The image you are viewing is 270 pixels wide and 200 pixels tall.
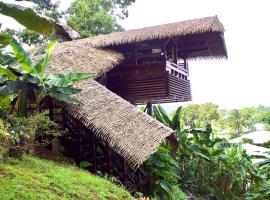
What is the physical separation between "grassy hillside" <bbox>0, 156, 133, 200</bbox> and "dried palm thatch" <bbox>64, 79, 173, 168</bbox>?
830mm

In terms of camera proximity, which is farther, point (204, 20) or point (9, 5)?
point (204, 20)

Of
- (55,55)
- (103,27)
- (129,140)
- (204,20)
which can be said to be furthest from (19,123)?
(103,27)

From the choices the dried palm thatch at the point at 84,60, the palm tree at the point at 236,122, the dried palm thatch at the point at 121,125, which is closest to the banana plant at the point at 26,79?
the dried palm thatch at the point at 121,125

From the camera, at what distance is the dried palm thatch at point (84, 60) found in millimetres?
9348

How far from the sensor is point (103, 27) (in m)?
20.5

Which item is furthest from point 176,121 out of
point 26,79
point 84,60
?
point 26,79

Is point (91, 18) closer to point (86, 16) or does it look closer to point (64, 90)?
point (86, 16)

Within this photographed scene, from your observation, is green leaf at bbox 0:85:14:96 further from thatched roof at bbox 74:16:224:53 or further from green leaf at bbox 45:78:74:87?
thatched roof at bbox 74:16:224:53

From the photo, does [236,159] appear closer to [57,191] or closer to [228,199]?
[228,199]

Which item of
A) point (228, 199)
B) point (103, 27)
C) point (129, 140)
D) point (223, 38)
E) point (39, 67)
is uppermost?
point (103, 27)

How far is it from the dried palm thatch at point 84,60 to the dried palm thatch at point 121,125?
3.64 feet

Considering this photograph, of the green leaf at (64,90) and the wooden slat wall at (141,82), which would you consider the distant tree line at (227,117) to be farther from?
the green leaf at (64,90)

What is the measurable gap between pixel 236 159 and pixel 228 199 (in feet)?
4.15

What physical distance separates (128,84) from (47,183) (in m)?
6.17
